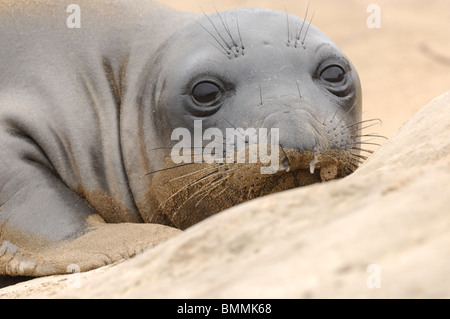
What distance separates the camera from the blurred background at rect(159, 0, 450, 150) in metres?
8.14

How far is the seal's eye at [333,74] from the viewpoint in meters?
3.63

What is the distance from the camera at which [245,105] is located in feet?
11.1

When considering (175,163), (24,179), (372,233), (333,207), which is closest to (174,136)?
(175,163)

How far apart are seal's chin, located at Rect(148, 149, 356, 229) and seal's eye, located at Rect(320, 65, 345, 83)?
58cm

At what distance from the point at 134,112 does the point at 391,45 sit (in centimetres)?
754

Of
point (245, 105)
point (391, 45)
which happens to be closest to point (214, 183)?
point (245, 105)

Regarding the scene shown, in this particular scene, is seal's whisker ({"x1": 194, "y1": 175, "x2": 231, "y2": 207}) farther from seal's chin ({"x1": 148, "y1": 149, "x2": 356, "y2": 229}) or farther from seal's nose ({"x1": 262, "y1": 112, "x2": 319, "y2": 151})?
seal's nose ({"x1": 262, "y1": 112, "x2": 319, "y2": 151})

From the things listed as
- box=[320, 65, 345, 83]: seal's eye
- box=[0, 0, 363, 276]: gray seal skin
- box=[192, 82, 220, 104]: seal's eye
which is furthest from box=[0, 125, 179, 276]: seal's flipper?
box=[320, 65, 345, 83]: seal's eye

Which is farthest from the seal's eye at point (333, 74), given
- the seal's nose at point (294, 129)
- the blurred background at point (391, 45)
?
the blurred background at point (391, 45)

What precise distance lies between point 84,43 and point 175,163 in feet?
3.16

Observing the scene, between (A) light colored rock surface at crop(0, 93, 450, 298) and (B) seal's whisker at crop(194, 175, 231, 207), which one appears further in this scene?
(B) seal's whisker at crop(194, 175, 231, 207)

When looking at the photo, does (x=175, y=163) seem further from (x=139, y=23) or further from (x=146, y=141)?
(x=139, y=23)

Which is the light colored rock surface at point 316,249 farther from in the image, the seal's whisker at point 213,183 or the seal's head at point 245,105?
the seal's whisker at point 213,183

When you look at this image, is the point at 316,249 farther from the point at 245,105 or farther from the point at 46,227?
the point at 46,227
